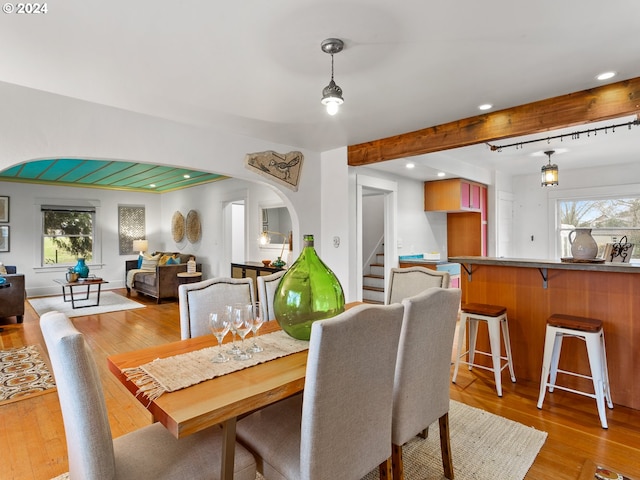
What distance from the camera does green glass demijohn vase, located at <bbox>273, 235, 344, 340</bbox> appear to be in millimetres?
1757

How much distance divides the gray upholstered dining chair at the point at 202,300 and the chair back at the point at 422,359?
111 cm

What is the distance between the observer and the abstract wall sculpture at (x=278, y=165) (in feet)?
12.9

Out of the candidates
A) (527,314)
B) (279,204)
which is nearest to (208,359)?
(527,314)

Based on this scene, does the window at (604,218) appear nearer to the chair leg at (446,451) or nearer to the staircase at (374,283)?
the staircase at (374,283)

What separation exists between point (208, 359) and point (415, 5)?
190cm

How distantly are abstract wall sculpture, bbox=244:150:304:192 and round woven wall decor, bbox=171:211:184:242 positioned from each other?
201 inches

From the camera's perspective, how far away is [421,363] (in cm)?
161

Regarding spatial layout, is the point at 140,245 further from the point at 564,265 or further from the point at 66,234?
the point at 564,265

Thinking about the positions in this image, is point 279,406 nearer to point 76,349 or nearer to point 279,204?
point 76,349

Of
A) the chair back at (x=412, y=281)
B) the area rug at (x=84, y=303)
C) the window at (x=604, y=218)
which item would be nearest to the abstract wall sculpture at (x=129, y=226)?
the area rug at (x=84, y=303)

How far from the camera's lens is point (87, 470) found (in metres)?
1.04

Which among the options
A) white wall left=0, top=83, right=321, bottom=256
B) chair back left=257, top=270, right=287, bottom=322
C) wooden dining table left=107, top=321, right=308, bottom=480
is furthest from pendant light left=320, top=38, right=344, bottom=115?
white wall left=0, top=83, right=321, bottom=256

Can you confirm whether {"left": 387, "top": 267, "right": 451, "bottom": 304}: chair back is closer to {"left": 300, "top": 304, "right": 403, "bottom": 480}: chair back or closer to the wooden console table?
{"left": 300, "top": 304, "right": 403, "bottom": 480}: chair back

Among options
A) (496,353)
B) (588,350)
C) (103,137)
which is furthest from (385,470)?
(103,137)
